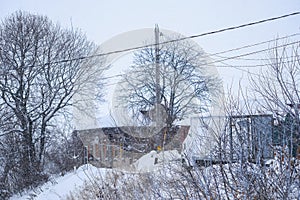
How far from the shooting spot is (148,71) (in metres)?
15.9

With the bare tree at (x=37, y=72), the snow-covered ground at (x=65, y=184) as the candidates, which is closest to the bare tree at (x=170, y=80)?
the bare tree at (x=37, y=72)

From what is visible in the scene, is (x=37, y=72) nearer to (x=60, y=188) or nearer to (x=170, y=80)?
(x=170, y=80)

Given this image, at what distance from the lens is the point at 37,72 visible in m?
13.9

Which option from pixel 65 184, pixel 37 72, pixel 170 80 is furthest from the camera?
pixel 170 80

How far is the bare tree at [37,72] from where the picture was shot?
13.1 metres

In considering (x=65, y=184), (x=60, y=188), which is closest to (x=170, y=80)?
(x=65, y=184)

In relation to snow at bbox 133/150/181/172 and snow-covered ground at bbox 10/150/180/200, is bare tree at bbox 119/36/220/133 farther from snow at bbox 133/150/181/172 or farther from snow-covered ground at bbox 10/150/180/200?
snow at bbox 133/150/181/172

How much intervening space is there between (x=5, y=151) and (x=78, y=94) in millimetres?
4060

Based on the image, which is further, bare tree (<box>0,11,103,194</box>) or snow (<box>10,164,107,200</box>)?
bare tree (<box>0,11,103,194</box>)

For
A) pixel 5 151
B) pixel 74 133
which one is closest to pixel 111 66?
pixel 74 133

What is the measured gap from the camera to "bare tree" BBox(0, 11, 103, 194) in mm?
13141

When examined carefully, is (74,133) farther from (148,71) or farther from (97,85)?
(148,71)

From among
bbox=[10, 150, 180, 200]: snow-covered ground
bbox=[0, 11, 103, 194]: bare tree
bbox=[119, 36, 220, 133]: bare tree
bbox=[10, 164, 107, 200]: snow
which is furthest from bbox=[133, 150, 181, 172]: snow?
bbox=[119, 36, 220, 133]: bare tree

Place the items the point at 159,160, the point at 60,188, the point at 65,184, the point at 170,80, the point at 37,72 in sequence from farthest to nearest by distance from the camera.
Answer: the point at 170,80
the point at 37,72
the point at 65,184
the point at 60,188
the point at 159,160
